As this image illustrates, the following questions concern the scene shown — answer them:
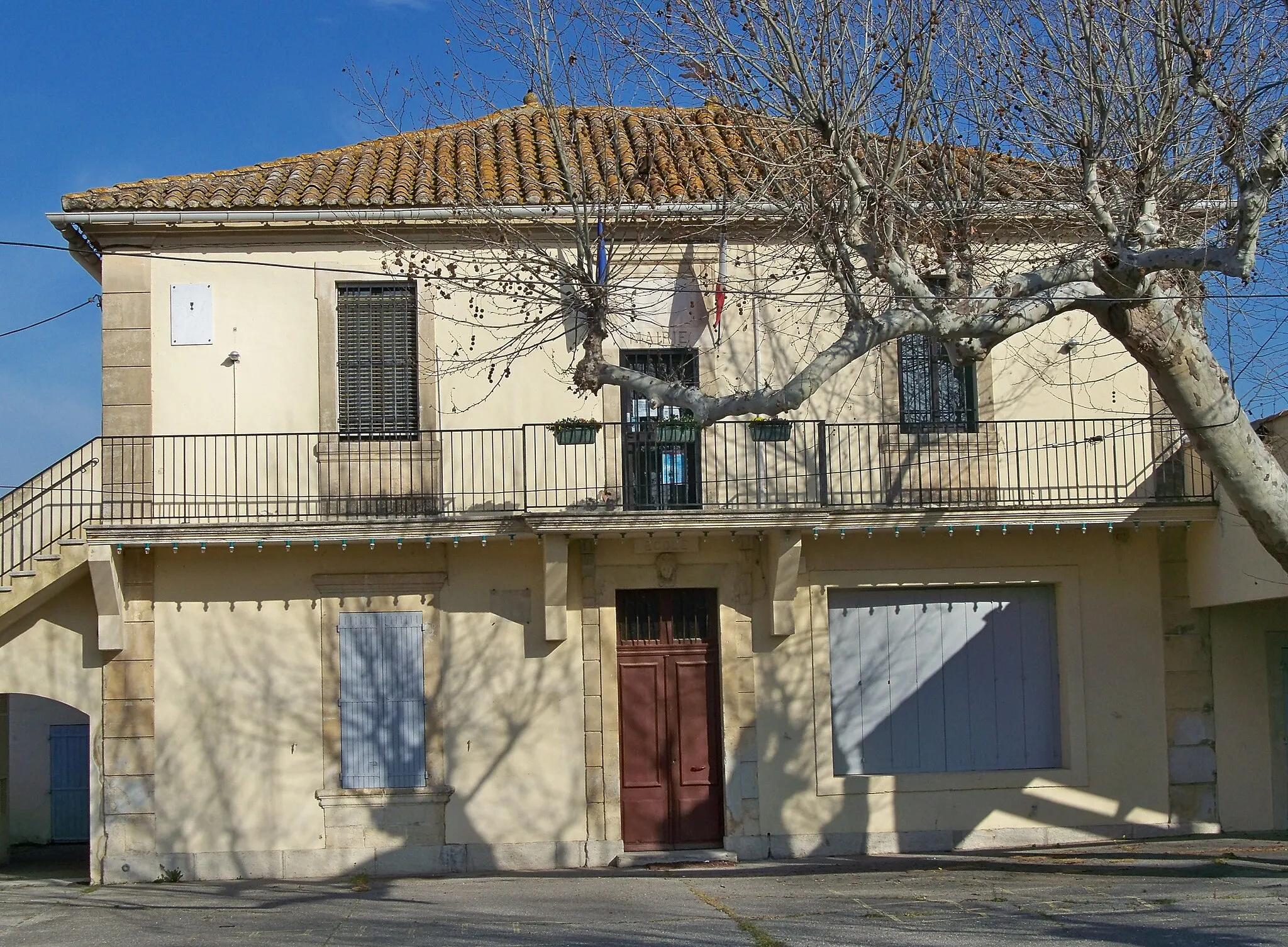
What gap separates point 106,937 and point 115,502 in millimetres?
4998

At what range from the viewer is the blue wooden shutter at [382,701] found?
14.3m

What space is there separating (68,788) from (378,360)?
27.0 ft

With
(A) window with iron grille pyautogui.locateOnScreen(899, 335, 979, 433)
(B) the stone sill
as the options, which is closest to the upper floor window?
(A) window with iron grille pyautogui.locateOnScreen(899, 335, 979, 433)

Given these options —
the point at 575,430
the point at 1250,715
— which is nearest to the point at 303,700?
the point at 575,430

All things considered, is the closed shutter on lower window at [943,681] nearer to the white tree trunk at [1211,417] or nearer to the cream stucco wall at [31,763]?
the white tree trunk at [1211,417]

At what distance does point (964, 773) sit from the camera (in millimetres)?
14734

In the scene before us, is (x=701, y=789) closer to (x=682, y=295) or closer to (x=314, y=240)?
(x=682, y=295)

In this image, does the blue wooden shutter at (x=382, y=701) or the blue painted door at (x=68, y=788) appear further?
the blue painted door at (x=68, y=788)

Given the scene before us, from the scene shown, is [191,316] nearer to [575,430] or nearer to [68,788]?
[575,430]

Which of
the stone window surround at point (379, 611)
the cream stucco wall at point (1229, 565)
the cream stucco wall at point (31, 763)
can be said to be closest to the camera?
the cream stucco wall at point (1229, 565)

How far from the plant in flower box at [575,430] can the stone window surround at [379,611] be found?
2.03m

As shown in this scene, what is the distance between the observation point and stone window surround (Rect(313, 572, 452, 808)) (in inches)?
561

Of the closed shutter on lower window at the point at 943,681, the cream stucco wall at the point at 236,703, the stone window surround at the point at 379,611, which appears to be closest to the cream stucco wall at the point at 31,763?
the cream stucco wall at the point at 236,703

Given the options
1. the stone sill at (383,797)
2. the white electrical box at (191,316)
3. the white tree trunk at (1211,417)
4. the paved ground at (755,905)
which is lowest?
the paved ground at (755,905)
